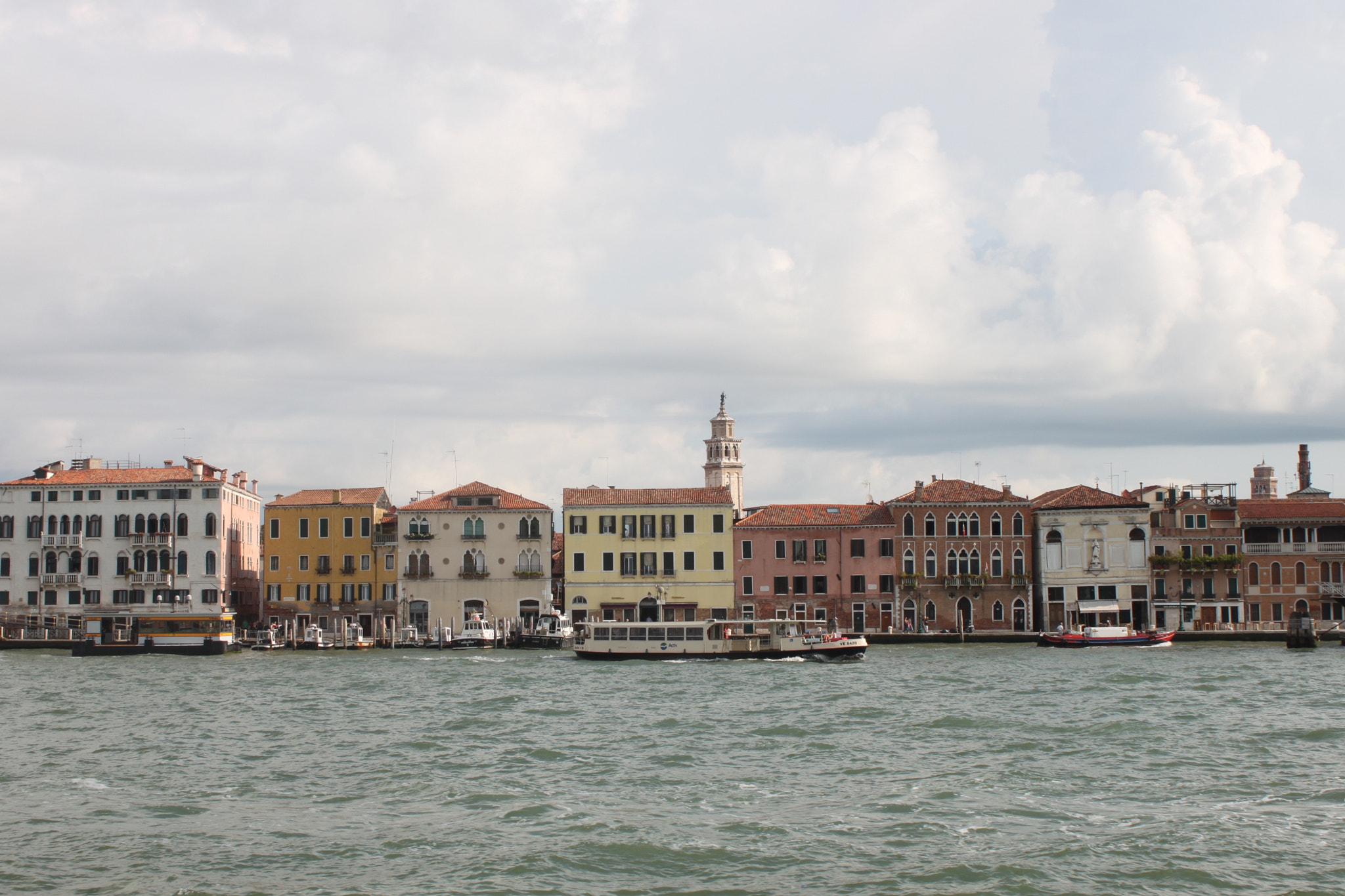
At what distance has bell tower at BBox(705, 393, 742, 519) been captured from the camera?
10069 centimetres

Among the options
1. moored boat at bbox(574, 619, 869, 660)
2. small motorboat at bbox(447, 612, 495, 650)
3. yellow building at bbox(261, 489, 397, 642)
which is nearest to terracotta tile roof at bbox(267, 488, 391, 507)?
yellow building at bbox(261, 489, 397, 642)

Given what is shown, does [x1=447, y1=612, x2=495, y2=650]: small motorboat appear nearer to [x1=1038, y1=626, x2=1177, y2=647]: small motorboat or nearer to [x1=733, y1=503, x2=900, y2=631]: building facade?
[x1=733, y1=503, x2=900, y2=631]: building facade

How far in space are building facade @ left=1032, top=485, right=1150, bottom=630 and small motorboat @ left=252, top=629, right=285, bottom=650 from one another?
34.6m

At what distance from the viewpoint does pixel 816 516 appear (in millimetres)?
63469

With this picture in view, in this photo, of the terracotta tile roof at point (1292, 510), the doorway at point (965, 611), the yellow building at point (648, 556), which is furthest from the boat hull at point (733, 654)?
the terracotta tile roof at point (1292, 510)

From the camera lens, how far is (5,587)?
62.1 metres

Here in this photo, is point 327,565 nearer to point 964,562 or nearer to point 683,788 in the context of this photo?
point 964,562

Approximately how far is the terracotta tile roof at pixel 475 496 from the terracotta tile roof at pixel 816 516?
9.92 metres

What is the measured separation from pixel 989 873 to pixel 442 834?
23.5 ft

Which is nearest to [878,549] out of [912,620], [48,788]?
[912,620]

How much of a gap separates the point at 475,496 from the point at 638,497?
765 centimetres

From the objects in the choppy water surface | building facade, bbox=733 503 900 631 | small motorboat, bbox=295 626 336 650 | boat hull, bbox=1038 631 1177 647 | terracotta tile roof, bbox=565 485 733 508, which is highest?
terracotta tile roof, bbox=565 485 733 508

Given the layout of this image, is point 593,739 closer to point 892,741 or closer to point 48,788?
point 892,741

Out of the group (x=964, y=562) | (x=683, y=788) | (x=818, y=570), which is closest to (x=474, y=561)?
(x=818, y=570)
